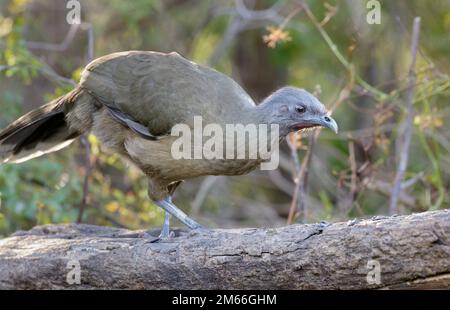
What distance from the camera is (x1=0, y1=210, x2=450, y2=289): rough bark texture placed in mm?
3271

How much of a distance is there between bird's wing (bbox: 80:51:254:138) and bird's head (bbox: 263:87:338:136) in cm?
20

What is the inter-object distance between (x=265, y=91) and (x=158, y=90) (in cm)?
498

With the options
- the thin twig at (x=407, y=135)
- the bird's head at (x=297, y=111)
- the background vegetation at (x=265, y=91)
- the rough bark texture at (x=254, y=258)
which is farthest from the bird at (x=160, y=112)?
the thin twig at (x=407, y=135)

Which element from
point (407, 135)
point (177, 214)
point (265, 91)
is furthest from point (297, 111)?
point (265, 91)

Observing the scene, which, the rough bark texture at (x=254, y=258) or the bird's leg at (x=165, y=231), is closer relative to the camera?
the rough bark texture at (x=254, y=258)

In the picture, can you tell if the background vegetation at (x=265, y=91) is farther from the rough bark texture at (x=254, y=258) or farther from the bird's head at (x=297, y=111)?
the rough bark texture at (x=254, y=258)

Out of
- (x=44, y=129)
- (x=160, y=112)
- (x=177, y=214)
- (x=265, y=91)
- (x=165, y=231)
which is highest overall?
(x=265, y=91)

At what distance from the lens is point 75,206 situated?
6.36m

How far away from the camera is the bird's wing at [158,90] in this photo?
4.47 m

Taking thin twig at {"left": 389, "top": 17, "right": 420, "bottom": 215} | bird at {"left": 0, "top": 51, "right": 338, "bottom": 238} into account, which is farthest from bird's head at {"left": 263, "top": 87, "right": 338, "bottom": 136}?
thin twig at {"left": 389, "top": 17, "right": 420, "bottom": 215}

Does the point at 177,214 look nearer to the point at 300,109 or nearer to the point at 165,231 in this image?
the point at 165,231

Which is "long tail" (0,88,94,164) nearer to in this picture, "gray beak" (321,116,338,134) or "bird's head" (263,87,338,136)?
"bird's head" (263,87,338,136)

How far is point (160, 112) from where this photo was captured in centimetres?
455
